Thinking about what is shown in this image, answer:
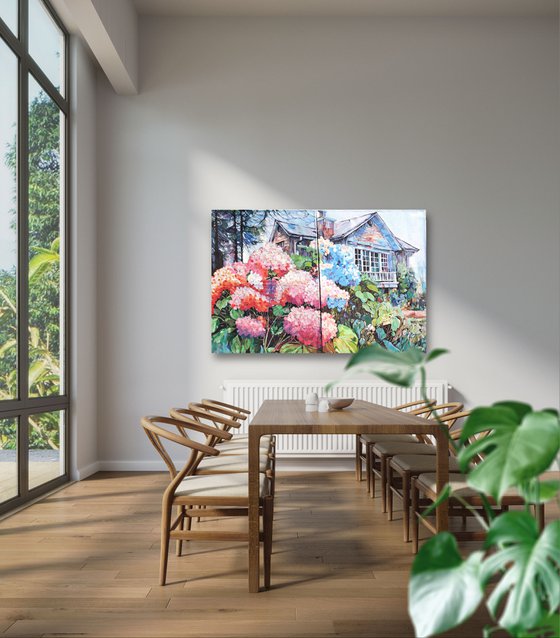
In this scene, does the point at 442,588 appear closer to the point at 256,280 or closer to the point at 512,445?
the point at 512,445

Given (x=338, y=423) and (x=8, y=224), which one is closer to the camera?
(x=338, y=423)

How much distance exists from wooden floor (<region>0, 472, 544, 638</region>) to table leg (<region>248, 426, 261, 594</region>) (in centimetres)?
8

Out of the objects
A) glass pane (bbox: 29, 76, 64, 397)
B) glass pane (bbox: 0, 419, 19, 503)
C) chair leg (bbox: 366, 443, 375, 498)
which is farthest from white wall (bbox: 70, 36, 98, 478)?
chair leg (bbox: 366, 443, 375, 498)

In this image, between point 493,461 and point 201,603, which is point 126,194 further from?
point 493,461

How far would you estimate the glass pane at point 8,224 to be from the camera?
14.8 feet

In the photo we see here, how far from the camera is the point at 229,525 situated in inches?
163

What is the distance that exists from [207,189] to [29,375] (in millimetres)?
2425

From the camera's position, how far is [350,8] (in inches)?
242

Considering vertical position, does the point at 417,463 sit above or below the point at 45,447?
above

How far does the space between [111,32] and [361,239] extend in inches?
109

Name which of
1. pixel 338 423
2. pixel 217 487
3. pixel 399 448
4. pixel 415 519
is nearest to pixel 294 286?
pixel 399 448

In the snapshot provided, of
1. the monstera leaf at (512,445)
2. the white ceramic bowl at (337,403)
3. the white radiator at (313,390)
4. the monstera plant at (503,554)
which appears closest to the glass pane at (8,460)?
the white radiator at (313,390)

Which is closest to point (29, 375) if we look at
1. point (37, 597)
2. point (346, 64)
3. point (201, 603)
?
point (37, 597)

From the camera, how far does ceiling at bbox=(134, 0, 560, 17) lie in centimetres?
604
